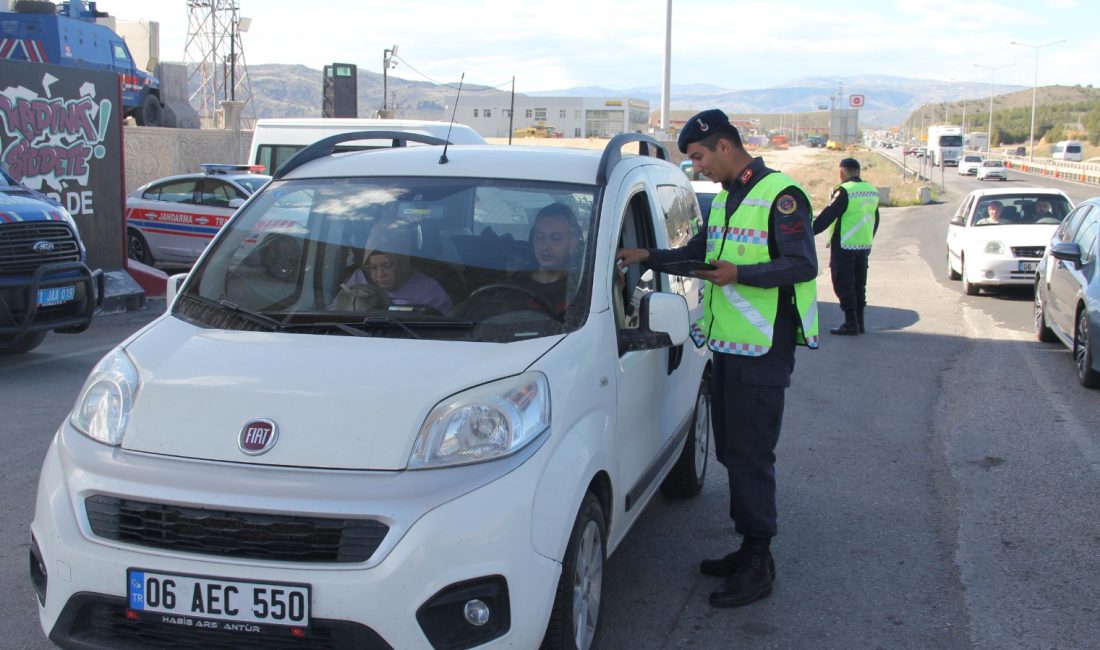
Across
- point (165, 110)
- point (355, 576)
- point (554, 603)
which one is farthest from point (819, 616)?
point (165, 110)

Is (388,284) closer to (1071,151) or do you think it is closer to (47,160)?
(47,160)

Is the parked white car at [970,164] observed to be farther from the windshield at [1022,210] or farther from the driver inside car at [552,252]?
the driver inside car at [552,252]

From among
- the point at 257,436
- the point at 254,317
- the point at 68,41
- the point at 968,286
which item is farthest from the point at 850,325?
the point at 68,41

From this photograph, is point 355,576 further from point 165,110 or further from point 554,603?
point 165,110

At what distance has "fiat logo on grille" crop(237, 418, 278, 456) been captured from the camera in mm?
3146

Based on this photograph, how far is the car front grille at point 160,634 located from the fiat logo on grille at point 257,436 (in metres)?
0.50

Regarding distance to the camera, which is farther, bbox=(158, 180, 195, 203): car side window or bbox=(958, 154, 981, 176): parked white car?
bbox=(958, 154, 981, 176): parked white car

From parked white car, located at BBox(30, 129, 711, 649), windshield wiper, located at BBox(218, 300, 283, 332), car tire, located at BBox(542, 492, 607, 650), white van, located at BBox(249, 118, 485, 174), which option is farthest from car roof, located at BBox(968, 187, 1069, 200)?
windshield wiper, located at BBox(218, 300, 283, 332)

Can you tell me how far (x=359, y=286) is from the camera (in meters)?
4.16

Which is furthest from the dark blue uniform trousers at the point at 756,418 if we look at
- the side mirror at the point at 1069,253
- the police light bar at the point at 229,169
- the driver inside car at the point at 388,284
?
the police light bar at the point at 229,169

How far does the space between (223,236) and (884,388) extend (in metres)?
6.36

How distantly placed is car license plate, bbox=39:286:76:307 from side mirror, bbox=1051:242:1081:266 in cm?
876

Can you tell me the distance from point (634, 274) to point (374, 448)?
1.90 m

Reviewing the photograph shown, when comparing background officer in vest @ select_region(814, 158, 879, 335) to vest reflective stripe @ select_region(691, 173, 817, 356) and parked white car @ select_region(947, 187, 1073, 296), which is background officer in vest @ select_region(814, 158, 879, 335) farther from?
vest reflective stripe @ select_region(691, 173, 817, 356)
